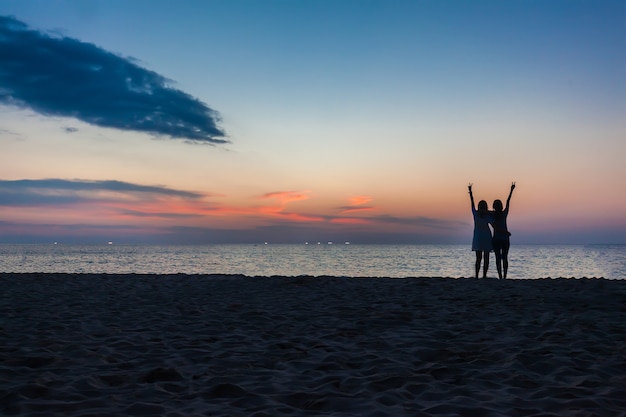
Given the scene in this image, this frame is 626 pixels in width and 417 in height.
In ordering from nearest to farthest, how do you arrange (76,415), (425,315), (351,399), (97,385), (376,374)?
(76,415) < (351,399) < (97,385) < (376,374) < (425,315)

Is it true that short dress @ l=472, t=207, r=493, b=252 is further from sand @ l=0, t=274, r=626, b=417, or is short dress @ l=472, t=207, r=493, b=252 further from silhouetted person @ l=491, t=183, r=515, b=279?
sand @ l=0, t=274, r=626, b=417

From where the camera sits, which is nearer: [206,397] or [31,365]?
[206,397]

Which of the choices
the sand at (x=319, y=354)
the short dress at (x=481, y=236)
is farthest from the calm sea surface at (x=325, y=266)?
the sand at (x=319, y=354)

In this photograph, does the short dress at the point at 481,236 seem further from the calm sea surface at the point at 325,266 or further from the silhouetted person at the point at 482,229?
the calm sea surface at the point at 325,266

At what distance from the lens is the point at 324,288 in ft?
43.3

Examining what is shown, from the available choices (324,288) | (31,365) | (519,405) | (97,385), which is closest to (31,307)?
(31,365)

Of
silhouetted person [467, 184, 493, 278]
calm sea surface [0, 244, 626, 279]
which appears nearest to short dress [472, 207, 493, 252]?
silhouetted person [467, 184, 493, 278]

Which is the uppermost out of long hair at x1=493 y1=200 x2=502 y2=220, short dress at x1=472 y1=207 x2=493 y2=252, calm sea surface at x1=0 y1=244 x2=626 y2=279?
long hair at x1=493 y1=200 x2=502 y2=220

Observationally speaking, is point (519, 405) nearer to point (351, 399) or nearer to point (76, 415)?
point (351, 399)

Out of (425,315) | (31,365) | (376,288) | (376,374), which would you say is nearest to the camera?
(376,374)

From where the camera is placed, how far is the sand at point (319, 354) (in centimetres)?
428

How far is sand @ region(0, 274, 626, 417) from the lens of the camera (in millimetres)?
4281

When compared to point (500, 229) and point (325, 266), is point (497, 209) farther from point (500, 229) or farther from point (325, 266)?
point (325, 266)

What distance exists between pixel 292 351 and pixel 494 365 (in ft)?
8.22
